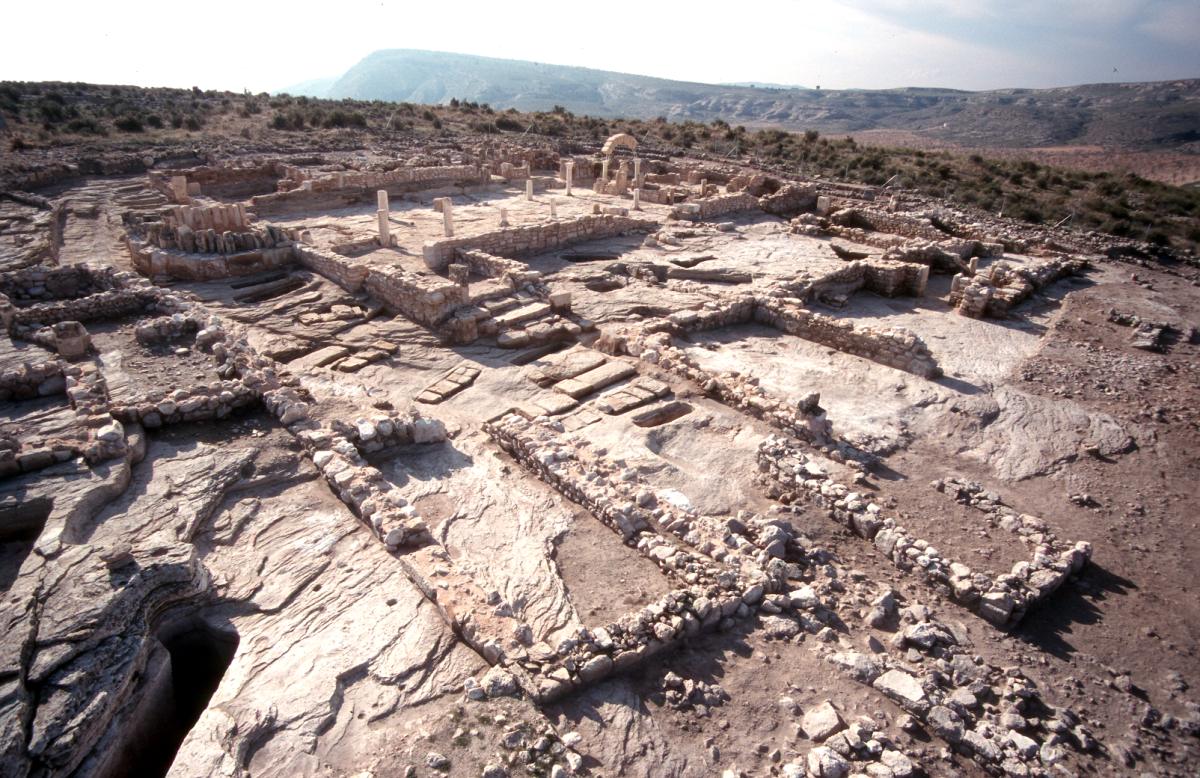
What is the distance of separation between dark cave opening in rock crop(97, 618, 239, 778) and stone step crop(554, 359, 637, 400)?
6.01 m

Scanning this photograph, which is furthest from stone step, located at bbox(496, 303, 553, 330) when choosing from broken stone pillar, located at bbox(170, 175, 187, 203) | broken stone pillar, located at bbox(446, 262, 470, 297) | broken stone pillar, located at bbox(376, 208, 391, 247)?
broken stone pillar, located at bbox(170, 175, 187, 203)

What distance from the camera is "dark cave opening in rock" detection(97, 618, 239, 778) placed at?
4.68 metres

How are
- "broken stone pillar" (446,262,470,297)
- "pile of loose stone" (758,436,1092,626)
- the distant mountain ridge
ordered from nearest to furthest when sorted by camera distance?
"pile of loose stone" (758,436,1092,626)
"broken stone pillar" (446,262,470,297)
the distant mountain ridge

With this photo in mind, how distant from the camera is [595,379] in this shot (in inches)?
429

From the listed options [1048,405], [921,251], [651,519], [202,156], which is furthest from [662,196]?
[202,156]

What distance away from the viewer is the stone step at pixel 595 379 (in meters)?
10.6

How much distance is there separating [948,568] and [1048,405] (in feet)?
18.5

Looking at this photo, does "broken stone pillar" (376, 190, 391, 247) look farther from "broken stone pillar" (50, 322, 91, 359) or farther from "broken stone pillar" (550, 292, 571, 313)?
"broken stone pillar" (50, 322, 91, 359)

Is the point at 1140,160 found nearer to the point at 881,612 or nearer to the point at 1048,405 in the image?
the point at 1048,405

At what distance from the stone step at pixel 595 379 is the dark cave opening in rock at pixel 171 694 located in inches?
237

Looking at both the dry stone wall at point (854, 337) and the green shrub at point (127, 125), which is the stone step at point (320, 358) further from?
the green shrub at point (127, 125)

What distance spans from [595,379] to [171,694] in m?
7.11

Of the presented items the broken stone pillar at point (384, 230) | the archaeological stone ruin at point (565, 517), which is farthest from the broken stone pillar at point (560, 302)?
the broken stone pillar at point (384, 230)

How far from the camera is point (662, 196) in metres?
24.2
